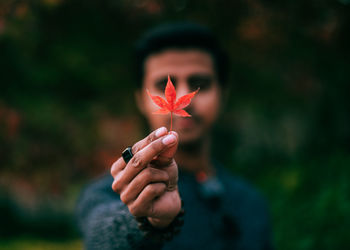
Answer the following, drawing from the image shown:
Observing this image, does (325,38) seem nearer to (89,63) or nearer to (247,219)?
(247,219)

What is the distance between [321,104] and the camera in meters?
3.45

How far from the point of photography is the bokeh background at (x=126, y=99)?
2652 mm

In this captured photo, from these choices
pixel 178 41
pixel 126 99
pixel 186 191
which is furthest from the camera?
pixel 126 99

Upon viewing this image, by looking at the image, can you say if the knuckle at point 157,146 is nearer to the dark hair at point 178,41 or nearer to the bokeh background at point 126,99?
the dark hair at point 178,41

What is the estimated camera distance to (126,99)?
371cm

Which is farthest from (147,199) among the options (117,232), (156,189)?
(117,232)

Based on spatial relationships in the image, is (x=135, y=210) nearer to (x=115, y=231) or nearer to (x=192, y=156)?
(x=115, y=231)

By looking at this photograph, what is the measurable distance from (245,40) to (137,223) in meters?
2.90

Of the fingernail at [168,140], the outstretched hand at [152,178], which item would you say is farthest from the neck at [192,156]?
the fingernail at [168,140]

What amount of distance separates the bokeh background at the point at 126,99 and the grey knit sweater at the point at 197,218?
84 centimetres

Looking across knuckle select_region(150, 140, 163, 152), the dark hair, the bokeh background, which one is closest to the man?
the dark hair

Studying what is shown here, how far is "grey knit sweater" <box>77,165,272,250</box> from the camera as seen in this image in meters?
1.05

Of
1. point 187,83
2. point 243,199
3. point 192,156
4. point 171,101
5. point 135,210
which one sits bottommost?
point 135,210

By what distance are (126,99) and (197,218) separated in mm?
2356
